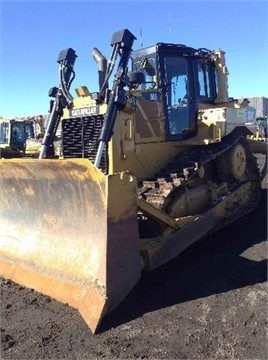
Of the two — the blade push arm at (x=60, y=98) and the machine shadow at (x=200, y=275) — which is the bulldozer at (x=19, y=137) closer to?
the blade push arm at (x=60, y=98)

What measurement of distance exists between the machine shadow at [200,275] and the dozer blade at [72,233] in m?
0.24

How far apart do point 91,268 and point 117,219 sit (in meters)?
0.60

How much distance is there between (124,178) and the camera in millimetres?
4457

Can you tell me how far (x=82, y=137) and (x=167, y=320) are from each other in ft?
9.48

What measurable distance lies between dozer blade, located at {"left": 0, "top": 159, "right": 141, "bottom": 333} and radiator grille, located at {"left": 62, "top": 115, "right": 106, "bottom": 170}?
3.15 ft

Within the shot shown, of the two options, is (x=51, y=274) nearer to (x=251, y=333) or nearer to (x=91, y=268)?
(x=91, y=268)

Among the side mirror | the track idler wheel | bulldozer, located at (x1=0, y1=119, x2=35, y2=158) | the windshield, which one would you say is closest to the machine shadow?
the track idler wheel

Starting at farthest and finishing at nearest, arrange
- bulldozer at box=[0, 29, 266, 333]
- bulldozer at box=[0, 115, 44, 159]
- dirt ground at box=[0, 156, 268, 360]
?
bulldozer at box=[0, 115, 44, 159]
bulldozer at box=[0, 29, 266, 333]
dirt ground at box=[0, 156, 268, 360]

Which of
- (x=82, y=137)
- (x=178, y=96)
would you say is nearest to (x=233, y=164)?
(x=178, y=96)

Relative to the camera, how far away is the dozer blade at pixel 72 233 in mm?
4379

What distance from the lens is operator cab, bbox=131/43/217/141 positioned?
6672mm

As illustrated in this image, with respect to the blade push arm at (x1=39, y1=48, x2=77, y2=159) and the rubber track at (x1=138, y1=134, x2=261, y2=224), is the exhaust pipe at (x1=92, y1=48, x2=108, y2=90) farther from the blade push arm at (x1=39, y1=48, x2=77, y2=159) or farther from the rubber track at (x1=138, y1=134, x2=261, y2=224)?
the rubber track at (x1=138, y1=134, x2=261, y2=224)

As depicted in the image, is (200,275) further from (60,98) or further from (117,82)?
(60,98)

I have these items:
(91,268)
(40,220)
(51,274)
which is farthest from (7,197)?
(91,268)
